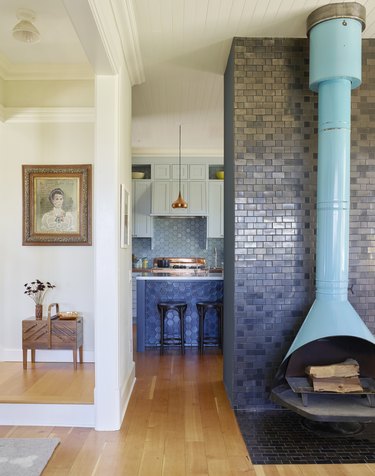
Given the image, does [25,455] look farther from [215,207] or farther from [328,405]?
[215,207]

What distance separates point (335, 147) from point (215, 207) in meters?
4.36

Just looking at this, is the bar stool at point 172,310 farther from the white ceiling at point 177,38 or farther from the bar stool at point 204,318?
the white ceiling at point 177,38

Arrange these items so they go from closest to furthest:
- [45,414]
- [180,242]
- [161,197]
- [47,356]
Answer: [45,414], [47,356], [161,197], [180,242]

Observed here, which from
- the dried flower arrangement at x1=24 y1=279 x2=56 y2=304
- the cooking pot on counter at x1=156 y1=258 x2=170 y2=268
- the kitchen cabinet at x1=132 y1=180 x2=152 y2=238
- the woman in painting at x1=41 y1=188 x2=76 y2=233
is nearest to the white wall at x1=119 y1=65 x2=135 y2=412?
the woman in painting at x1=41 y1=188 x2=76 y2=233

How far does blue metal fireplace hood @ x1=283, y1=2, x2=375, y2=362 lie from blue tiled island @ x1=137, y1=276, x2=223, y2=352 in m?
2.22

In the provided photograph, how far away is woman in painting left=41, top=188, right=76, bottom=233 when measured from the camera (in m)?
3.91

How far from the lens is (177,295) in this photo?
15.7ft

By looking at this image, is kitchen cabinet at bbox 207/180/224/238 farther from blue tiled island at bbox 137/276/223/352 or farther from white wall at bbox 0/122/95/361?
white wall at bbox 0/122/95/361

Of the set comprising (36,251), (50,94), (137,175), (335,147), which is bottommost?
(36,251)

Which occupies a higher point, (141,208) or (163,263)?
(141,208)

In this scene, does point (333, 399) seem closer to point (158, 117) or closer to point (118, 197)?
point (118, 197)

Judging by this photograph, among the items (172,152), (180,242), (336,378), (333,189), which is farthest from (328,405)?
(172,152)

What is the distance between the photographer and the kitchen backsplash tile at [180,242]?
24.0 feet

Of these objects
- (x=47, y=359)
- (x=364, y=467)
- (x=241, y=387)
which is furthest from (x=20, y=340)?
(x=364, y=467)
